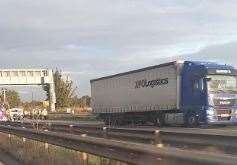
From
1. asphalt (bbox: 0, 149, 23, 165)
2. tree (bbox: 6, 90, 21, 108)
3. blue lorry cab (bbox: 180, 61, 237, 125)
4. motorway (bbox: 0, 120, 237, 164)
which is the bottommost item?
asphalt (bbox: 0, 149, 23, 165)

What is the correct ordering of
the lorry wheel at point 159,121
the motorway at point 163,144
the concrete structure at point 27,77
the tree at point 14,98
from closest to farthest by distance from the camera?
the motorway at point 163,144 → the lorry wheel at point 159,121 → the concrete structure at point 27,77 → the tree at point 14,98

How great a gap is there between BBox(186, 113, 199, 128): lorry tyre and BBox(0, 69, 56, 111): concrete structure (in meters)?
58.8

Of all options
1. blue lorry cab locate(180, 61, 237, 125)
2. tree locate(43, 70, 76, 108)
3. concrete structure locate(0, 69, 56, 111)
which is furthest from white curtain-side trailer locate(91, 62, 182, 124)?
tree locate(43, 70, 76, 108)

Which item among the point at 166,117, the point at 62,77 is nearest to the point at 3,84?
the point at 62,77

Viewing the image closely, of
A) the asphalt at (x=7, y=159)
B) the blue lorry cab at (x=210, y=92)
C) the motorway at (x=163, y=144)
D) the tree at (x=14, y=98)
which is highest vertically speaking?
the tree at (x=14, y=98)

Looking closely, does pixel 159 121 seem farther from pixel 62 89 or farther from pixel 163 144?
pixel 62 89

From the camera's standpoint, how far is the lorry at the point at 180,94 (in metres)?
32.4

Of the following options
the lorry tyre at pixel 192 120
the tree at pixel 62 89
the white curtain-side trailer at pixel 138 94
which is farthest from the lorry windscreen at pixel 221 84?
the tree at pixel 62 89

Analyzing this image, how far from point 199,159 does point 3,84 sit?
86.0 metres

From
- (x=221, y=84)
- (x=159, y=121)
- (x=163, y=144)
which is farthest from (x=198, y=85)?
(x=163, y=144)

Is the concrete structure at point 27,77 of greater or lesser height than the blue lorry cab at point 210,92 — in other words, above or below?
above

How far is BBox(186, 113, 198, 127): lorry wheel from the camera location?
3342 centimetres

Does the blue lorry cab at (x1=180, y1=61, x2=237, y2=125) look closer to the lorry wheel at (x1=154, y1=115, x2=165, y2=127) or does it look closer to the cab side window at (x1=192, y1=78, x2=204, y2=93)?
the cab side window at (x1=192, y1=78, x2=204, y2=93)

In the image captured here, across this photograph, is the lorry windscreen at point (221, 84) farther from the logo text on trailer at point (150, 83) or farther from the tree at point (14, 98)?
the tree at point (14, 98)
